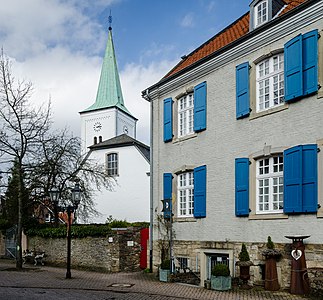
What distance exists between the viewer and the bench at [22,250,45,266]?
23.4m

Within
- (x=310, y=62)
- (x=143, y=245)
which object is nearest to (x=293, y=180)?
(x=310, y=62)

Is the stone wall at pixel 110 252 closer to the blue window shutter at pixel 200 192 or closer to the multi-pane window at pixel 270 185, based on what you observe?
the blue window shutter at pixel 200 192

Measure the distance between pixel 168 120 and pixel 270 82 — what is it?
17.9ft

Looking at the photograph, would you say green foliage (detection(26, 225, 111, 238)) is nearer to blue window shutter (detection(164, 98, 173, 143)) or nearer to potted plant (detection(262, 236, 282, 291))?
blue window shutter (detection(164, 98, 173, 143))

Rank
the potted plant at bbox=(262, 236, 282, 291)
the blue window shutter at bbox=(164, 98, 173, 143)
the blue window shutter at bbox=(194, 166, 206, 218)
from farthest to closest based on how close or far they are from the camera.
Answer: the blue window shutter at bbox=(164, 98, 173, 143) < the blue window shutter at bbox=(194, 166, 206, 218) < the potted plant at bbox=(262, 236, 282, 291)

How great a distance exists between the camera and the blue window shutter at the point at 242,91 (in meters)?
14.6

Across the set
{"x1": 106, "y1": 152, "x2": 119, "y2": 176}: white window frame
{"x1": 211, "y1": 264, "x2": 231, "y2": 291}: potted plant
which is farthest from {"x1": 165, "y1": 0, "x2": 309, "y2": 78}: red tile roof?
{"x1": 106, "y1": 152, "x2": 119, "y2": 176}: white window frame

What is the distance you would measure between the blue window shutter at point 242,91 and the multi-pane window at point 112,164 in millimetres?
23345

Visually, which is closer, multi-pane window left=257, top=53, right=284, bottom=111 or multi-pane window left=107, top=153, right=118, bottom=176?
multi-pane window left=257, top=53, right=284, bottom=111

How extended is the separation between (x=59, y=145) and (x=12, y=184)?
322 cm

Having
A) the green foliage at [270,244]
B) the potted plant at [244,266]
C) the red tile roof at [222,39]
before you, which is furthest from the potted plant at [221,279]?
the red tile roof at [222,39]

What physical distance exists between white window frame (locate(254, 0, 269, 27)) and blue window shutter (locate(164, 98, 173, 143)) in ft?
15.8

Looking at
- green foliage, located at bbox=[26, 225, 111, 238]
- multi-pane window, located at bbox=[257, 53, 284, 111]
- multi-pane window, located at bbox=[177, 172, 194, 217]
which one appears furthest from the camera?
green foliage, located at bbox=[26, 225, 111, 238]

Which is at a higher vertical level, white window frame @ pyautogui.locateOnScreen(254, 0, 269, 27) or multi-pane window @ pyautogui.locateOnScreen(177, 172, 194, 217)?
white window frame @ pyautogui.locateOnScreen(254, 0, 269, 27)
